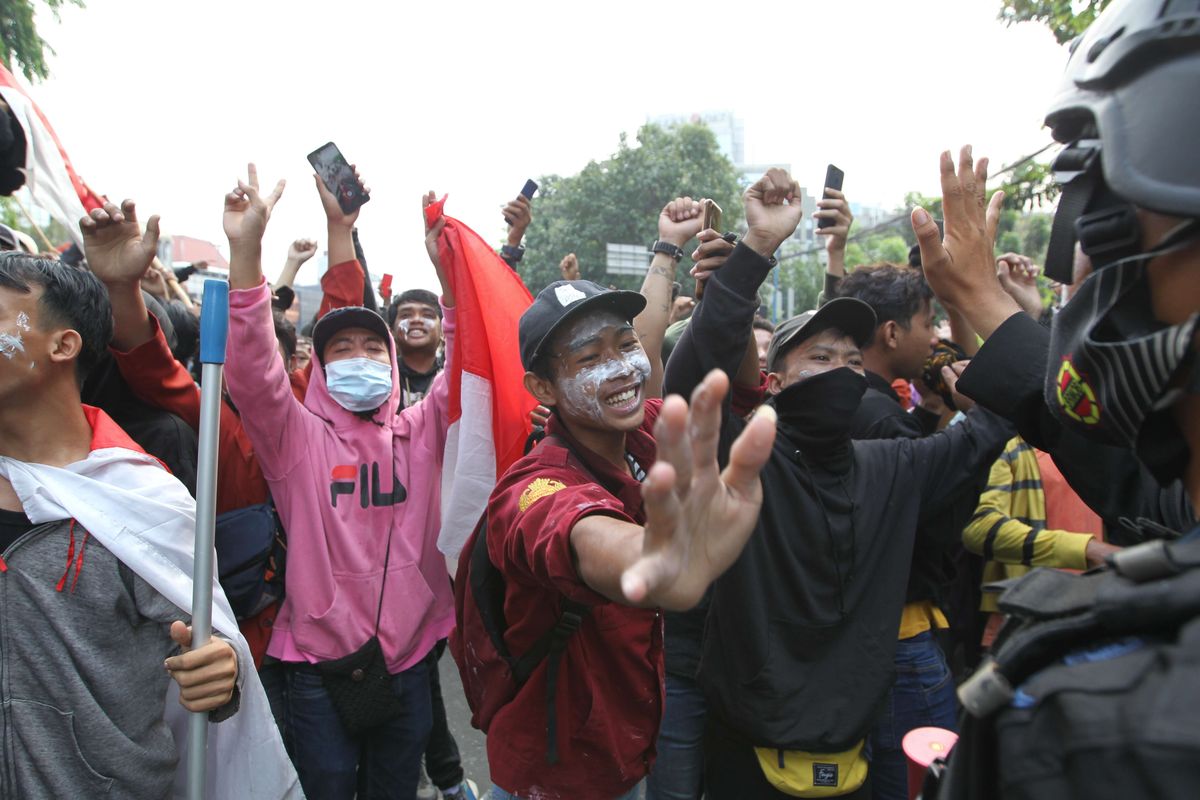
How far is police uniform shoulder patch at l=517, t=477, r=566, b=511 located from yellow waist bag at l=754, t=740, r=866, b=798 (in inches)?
49.2

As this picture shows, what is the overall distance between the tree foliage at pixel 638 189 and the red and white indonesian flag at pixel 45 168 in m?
21.9

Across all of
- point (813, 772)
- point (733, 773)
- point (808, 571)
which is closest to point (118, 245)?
point (808, 571)

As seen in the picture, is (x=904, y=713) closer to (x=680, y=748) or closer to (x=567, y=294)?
(x=680, y=748)

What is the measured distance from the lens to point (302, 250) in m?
4.54

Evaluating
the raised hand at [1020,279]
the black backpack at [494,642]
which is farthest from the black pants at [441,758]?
the raised hand at [1020,279]

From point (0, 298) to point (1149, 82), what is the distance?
2463 millimetres

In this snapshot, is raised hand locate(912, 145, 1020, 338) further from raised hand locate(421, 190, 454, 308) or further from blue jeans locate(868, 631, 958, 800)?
raised hand locate(421, 190, 454, 308)

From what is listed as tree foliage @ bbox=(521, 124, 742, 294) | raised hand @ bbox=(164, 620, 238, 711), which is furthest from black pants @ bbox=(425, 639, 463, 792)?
tree foliage @ bbox=(521, 124, 742, 294)

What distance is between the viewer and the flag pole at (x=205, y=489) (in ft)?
6.23

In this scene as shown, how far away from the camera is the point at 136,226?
101 inches

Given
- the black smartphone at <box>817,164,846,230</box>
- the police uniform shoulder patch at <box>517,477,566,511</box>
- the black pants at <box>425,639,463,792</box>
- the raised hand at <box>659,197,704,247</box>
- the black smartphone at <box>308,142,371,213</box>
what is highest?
the black smartphone at <box>308,142,371,213</box>

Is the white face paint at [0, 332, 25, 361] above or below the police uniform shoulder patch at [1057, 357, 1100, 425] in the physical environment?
above

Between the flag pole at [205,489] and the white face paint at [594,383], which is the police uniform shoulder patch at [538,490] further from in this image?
the flag pole at [205,489]

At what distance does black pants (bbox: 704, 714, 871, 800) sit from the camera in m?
2.49
